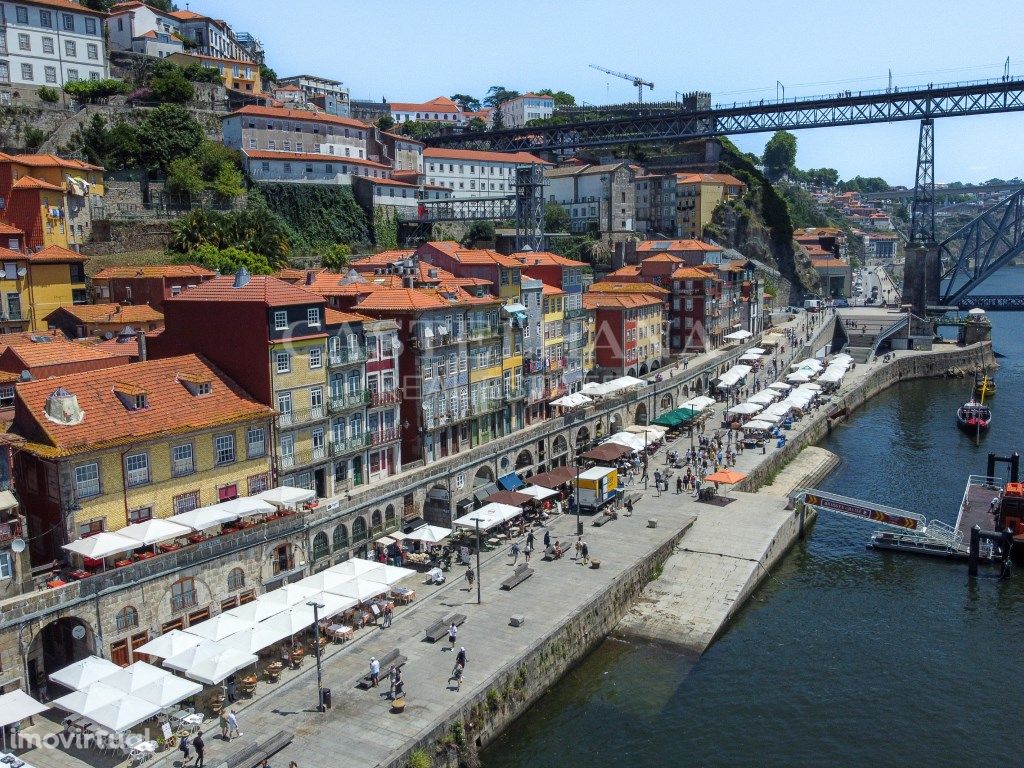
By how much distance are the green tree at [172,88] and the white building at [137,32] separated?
46.1ft

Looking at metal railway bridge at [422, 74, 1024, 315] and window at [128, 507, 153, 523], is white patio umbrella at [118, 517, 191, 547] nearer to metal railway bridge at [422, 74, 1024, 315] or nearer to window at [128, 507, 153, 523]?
window at [128, 507, 153, 523]

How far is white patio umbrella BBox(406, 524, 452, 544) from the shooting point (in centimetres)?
4078

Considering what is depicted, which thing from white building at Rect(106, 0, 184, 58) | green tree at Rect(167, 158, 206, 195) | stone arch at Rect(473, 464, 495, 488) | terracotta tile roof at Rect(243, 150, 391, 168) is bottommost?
stone arch at Rect(473, 464, 495, 488)

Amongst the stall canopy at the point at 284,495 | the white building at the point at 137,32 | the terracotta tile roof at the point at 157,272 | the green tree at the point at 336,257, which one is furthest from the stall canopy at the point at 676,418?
the white building at the point at 137,32

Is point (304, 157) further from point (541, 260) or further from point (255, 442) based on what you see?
point (255, 442)

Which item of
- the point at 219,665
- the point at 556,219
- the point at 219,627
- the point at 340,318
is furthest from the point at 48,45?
the point at 219,665

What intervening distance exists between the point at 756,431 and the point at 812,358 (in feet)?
124

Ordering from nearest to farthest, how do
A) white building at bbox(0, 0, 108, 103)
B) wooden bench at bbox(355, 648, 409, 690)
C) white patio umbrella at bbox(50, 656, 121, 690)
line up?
white patio umbrella at bbox(50, 656, 121, 690), wooden bench at bbox(355, 648, 409, 690), white building at bbox(0, 0, 108, 103)

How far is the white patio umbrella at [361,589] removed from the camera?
111 ft

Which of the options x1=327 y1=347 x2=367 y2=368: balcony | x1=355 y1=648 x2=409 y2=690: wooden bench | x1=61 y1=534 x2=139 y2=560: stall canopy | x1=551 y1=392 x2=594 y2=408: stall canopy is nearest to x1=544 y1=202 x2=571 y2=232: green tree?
x1=551 y1=392 x2=594 y2=408: stall canopy

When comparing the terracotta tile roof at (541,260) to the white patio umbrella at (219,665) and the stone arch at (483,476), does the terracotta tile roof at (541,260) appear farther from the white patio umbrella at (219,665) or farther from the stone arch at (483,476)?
the white patio umbrella at (219,665)

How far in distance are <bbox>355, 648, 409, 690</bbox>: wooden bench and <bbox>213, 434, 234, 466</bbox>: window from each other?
36.0 feet

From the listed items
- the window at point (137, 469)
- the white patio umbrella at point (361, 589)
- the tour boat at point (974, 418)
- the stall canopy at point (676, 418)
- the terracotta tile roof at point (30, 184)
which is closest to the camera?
the window at point (137, 469)

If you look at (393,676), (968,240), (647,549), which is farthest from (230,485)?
(968,240)
